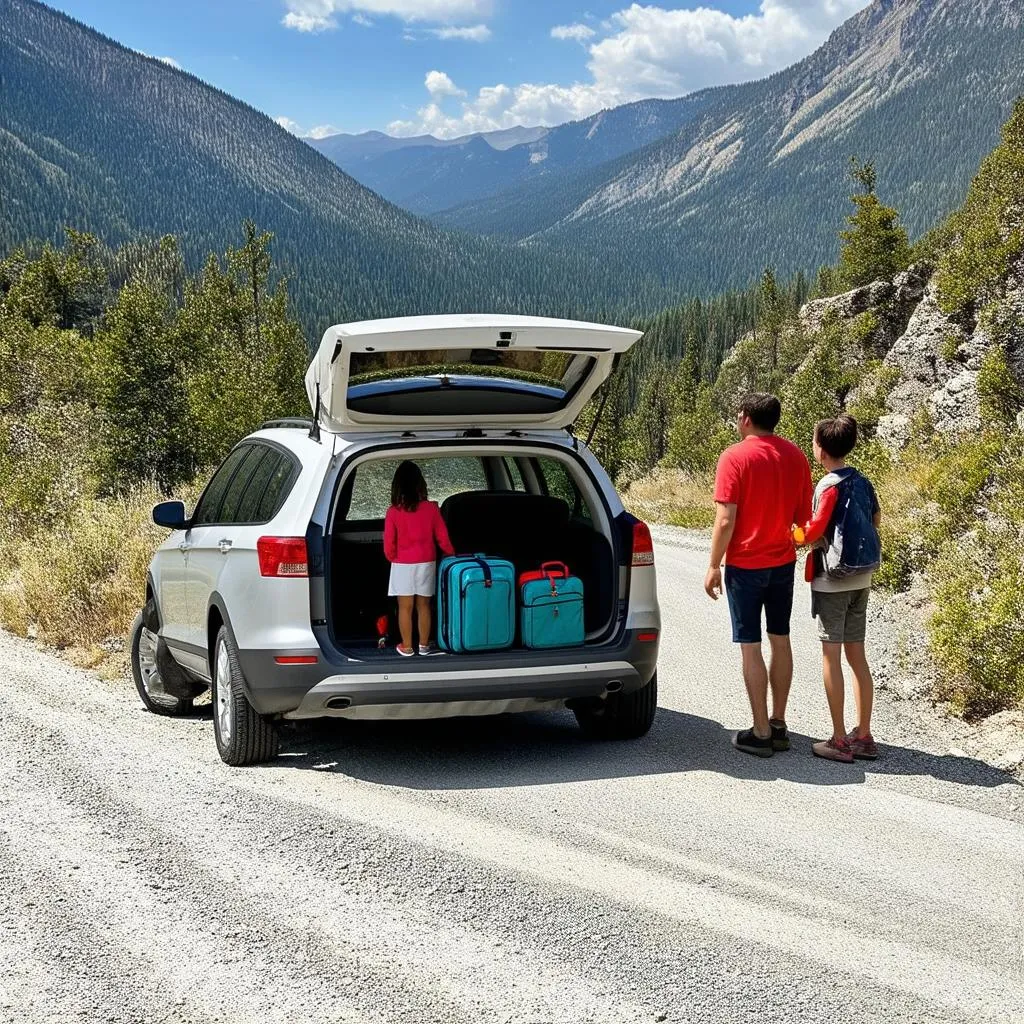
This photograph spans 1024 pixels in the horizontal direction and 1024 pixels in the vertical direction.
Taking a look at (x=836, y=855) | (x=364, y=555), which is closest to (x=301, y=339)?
(x=364, y=555)

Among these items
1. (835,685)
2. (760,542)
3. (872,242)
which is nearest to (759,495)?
(760,542)

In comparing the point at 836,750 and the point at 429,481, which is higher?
the point at 429,481

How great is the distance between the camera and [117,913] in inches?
155

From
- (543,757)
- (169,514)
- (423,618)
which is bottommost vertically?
(543,757)

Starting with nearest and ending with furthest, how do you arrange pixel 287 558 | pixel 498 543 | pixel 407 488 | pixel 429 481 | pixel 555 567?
pixel 287 558
pixel 407 488
pixel 555 567
pixel 498 543
pixel 429 481

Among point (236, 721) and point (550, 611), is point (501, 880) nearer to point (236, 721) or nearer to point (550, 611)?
point (550, 611)

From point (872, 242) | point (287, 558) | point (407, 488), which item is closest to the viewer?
point (287, 558)

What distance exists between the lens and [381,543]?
6738 millimetres

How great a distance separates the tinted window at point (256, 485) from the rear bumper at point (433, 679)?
946 mm

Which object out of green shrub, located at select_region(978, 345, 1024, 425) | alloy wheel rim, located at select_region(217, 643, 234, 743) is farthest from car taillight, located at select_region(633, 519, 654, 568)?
green shrub, located at select_region(978, 345, 1024, 425)

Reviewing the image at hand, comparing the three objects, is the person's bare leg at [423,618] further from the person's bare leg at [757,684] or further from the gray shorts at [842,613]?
the gray shorts at [842,613]

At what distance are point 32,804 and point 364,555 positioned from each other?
7.28ft

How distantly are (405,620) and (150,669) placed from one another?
2.69m

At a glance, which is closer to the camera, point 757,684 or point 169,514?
point 757,684
